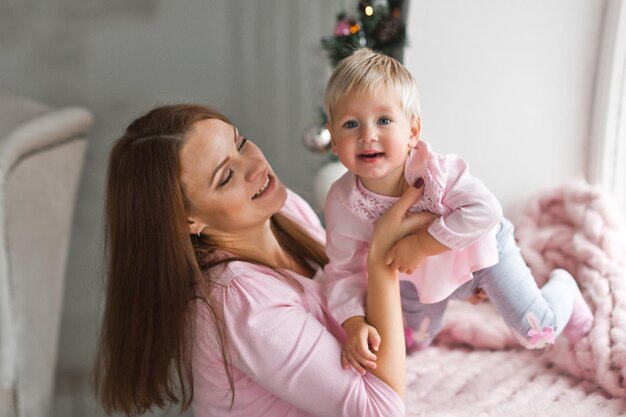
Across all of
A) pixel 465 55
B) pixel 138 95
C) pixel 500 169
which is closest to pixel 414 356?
pixel 500 169

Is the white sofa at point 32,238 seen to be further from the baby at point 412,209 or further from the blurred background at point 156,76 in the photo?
the baby at point 412,209

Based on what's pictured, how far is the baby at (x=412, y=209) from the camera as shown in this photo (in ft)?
3.84

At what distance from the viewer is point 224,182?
1314 millimetres

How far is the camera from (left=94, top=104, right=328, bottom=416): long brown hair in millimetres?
1279

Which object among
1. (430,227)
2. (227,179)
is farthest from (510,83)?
(227,179)

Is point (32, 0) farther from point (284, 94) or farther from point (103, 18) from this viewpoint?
point (284, 94)

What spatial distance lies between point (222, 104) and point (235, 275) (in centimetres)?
118

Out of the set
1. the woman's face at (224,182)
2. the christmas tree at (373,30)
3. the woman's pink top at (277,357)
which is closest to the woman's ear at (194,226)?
the woman's face at (224,182)

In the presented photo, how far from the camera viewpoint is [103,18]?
2248mm

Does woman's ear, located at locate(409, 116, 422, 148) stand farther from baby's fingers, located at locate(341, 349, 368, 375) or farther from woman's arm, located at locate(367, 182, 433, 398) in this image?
baby's fingers, located at locate(341, 349, 368, 375)

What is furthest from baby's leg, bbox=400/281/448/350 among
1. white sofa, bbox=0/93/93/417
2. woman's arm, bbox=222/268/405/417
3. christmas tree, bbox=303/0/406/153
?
white sofa, bbox=0/93/93/417

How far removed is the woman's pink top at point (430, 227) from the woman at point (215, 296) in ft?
0.14

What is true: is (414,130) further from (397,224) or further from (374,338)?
(374,338)

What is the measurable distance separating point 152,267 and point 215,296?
131 mm
